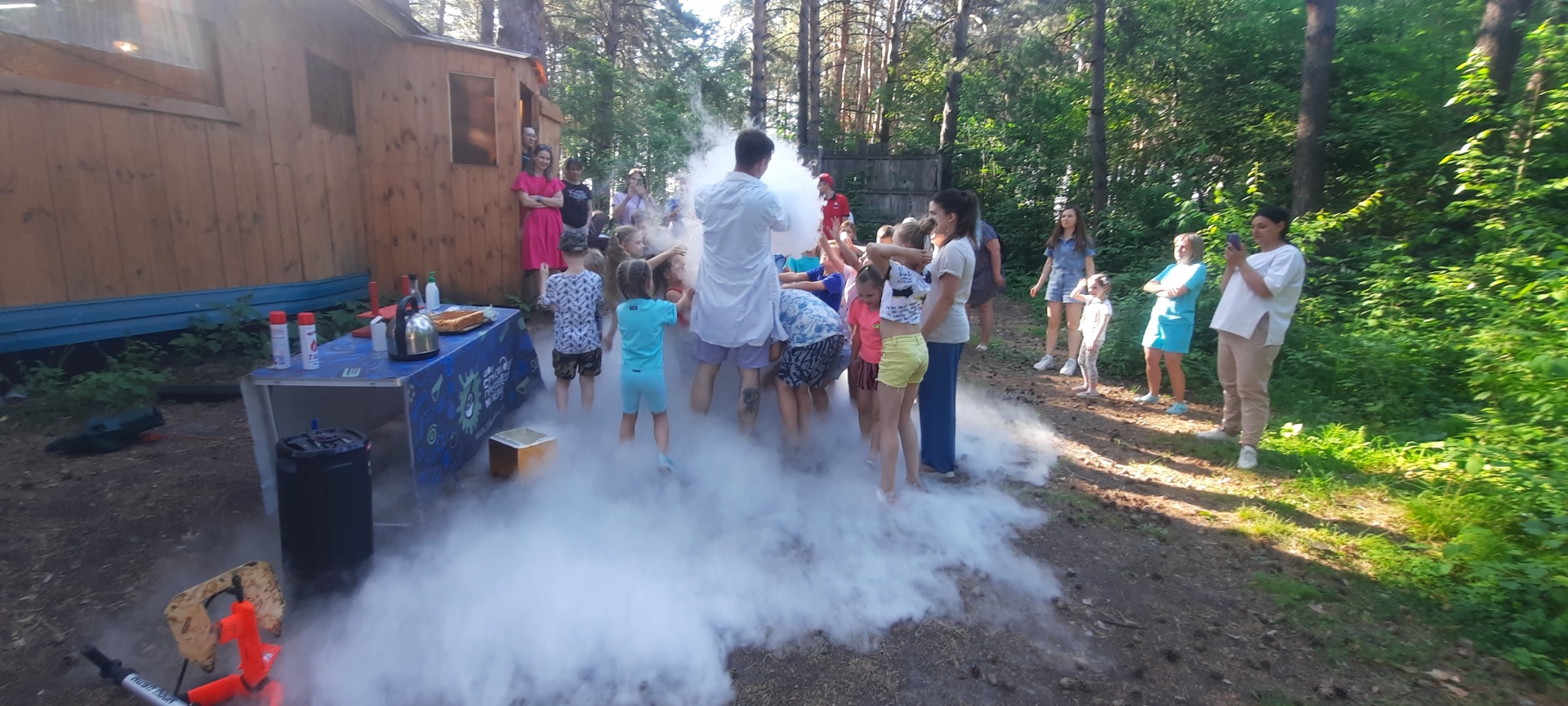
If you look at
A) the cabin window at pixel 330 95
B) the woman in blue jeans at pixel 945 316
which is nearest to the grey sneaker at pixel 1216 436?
the woman in blue jeans at pixel 945 316

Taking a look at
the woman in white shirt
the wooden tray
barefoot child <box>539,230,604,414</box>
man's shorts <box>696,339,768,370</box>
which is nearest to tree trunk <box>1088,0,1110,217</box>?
the woman in white shirt

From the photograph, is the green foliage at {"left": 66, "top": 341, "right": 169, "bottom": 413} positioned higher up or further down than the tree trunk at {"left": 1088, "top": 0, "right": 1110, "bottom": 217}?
further down

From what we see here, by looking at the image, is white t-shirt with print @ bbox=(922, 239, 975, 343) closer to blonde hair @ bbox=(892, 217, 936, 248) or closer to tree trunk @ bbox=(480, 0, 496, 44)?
blonde hair @ bbox=(892, 217, 936, 248)

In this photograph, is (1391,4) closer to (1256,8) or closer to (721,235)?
(1256,8)

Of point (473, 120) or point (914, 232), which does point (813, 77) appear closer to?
point (473, 120)

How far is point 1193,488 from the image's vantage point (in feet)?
16.5

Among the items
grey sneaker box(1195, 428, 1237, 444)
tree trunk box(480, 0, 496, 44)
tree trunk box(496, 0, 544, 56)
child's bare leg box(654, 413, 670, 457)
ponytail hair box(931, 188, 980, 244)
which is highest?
tree trunk box(480, 0, 496, 44)

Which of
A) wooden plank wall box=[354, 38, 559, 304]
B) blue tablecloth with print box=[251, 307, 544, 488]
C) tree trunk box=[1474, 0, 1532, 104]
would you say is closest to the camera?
blue tablecloth with print box=[251, 307, 544, 488]

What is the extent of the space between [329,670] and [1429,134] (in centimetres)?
1125

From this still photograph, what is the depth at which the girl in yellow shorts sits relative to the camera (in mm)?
4160

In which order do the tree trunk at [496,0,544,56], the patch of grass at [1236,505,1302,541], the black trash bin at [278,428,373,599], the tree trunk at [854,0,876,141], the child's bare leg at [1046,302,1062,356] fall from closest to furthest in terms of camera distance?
the black trash bin at [278,428,373,599]
the patch of grass at [1236,505,1302,541]
the child's bare leg at [1046,302,1062,356]
the tree trunk at [496,0,544,56]
the tree trunk at [854,0,876,141]

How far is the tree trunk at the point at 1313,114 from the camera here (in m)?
8.58

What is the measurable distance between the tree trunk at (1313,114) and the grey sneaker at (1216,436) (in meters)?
4.39

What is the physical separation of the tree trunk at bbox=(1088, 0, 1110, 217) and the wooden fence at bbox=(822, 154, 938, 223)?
11.4 feet
